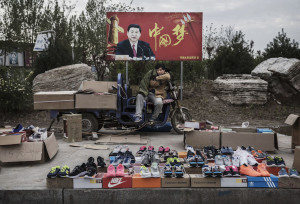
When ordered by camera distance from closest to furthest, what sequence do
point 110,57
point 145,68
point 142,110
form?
point 142,110 → point 110,57 → point 145,68

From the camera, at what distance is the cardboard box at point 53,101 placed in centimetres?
753

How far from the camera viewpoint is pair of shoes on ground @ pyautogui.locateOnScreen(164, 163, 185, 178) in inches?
155

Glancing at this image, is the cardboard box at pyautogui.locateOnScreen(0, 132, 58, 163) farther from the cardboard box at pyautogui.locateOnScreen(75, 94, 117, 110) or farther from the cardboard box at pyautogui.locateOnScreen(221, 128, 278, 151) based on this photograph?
the cardboard box at pyautogui.locateOnScreen(221, 128, 278, 151)

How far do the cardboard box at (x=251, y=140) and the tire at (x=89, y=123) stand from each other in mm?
3259

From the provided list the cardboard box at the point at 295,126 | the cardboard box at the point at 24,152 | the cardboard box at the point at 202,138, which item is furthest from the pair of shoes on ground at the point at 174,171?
the cardboard box at the point at 295,126

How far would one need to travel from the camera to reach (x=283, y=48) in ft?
51.7

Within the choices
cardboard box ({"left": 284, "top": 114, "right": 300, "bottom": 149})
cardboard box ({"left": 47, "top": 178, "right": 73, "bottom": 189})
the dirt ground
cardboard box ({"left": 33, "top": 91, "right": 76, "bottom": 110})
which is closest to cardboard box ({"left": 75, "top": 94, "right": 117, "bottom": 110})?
cardboard box ({"left": 33, "top": 91, "right": 76, "bottom": 110})

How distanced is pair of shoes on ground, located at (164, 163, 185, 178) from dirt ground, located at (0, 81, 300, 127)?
21.9 feet

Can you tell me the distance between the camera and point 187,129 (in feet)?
20.2

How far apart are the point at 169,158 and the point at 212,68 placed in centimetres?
1251

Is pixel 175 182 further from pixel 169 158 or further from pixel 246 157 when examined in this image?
pixel 246 157

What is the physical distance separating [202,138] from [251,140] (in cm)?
94

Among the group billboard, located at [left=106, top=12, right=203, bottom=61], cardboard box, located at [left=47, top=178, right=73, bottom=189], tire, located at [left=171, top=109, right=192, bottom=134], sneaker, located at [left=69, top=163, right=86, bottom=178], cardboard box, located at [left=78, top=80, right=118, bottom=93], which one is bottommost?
cardboard box, located at [left=47, top=178, right=73, bottom=189]

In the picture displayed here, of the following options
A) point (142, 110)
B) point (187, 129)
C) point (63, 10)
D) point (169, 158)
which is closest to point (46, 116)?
point (142, 110)
